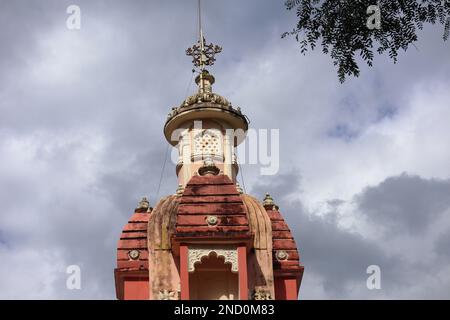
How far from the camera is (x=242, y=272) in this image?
17.3m

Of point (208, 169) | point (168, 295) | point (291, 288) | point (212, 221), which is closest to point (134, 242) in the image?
point (168, 295)

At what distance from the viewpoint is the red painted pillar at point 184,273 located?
1709 cm

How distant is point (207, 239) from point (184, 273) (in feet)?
3.08

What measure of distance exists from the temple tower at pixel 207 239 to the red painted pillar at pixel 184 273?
0.07ft

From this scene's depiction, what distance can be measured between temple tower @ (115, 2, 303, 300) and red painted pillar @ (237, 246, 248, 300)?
2 cm

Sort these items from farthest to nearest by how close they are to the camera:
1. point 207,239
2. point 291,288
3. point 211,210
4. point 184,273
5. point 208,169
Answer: point 208,169 < point 291,288 < point 211,210 < point 207,239 < point 184,273

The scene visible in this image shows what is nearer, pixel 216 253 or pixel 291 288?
pixel 216 253

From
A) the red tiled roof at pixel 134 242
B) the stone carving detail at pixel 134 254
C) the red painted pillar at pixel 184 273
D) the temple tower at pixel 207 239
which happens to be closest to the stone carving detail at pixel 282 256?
the temple tower at pixel 207 239

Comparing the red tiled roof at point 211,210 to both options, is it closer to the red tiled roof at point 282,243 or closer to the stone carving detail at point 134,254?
the stone carving detail at point 134,254

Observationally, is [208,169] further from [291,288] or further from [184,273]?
[291,288]

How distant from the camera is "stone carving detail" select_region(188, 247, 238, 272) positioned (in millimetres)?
17467
